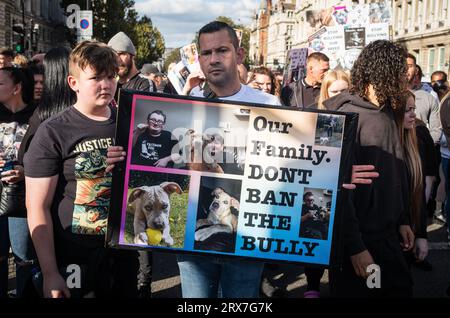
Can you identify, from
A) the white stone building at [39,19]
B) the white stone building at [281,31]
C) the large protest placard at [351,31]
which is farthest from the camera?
the white stone building at [281,31]

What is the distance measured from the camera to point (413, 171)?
10.3 ft

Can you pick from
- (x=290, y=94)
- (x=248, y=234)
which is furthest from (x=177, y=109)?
(x=290, y=94)

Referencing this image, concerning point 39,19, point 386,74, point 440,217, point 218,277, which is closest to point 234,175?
point 218,277

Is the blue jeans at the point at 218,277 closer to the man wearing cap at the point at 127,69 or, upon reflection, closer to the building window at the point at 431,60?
the man wearing cap at the point at 127,69

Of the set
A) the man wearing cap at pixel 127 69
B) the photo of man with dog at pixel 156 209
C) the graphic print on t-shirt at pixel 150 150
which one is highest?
the man wearing cap at pixel 127 69

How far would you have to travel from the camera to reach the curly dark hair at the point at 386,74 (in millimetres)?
2918

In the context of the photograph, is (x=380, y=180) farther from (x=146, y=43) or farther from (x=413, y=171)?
(x=146, y=43)

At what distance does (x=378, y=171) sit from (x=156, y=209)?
1.22m

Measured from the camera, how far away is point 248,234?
2488 mm

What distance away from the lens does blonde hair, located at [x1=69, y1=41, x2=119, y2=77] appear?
2607mm

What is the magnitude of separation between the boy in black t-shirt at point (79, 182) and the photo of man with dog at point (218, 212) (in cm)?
51

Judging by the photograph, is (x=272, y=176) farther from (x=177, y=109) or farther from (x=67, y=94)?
(x=67, y=94)

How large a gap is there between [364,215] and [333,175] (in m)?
0.53

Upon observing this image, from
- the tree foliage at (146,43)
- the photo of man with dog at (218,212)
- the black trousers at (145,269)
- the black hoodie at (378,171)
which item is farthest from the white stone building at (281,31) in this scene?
the photo of man with dog at (218,212)
